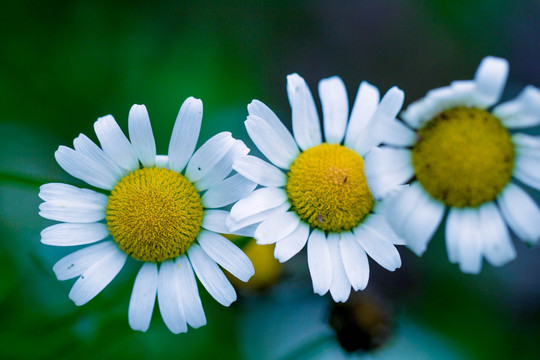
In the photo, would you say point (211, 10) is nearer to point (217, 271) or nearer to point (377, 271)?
point (377, 271)

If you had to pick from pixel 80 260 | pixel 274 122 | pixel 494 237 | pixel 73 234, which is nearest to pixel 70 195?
pixel 73 234

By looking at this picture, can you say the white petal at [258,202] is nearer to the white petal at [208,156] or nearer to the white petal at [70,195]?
the white petal at [208,156]

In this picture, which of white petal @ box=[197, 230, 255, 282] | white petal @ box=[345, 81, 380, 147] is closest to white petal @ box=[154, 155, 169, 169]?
white petal @ box=[197, 230, 255, 282]

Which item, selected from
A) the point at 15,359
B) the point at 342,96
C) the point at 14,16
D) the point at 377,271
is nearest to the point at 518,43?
the point at 377,271

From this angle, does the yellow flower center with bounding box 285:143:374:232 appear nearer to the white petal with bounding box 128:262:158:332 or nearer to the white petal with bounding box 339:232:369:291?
the white petal with bounding box 339:232:369:291

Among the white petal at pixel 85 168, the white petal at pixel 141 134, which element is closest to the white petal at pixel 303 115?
the white petal at pixel 141 134

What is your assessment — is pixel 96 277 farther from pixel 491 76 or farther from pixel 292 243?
pixel 491 76
